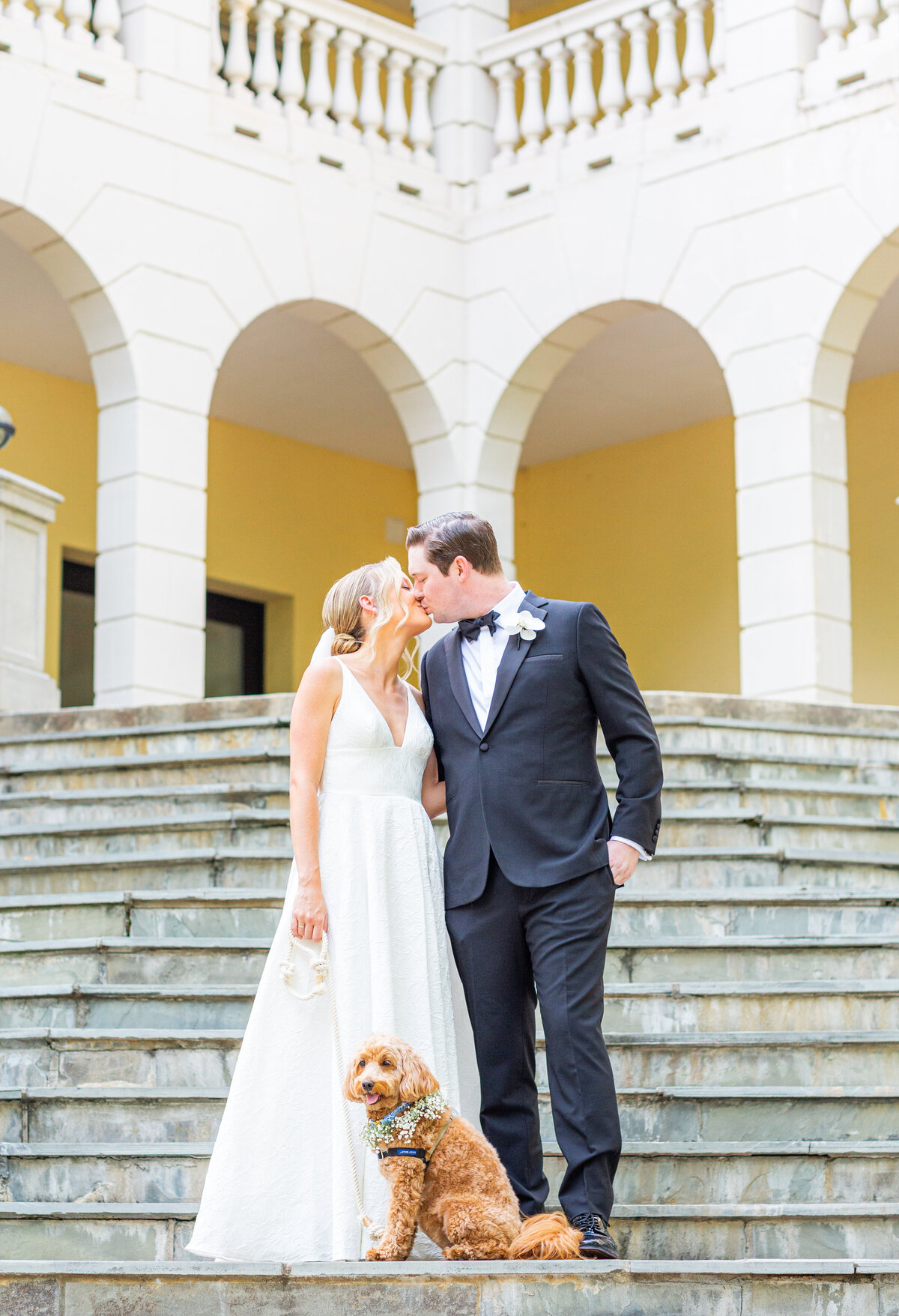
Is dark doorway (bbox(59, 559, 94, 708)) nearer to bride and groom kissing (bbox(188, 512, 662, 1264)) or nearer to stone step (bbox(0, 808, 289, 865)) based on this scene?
stone step (bbox(0, 808, 289, 865))

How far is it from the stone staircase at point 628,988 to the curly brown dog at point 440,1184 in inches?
7.3

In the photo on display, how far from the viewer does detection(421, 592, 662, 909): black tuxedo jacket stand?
12.6ft

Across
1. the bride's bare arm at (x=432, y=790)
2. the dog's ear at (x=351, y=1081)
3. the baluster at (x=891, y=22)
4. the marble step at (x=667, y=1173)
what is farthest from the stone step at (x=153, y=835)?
the baluster at (x=891, y=22)

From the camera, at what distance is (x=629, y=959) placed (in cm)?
536

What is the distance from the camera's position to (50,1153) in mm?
4426

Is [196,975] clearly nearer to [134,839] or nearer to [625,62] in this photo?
[134,839]

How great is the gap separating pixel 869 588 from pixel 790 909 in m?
7.81

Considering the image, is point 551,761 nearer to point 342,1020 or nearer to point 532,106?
point 342,1020

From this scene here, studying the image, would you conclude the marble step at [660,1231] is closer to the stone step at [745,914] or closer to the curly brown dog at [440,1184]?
the curly brown dog at [440,1184]

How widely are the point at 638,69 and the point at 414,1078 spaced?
8755 millimetres

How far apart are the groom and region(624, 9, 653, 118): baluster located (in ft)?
25.0

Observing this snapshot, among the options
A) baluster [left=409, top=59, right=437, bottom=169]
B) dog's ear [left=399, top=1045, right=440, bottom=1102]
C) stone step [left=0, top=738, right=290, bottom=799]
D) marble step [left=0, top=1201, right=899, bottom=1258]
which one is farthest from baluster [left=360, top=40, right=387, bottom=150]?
dog's ear [left=399, top=1045, right=440, bottom=1102]

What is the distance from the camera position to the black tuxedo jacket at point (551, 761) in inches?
151

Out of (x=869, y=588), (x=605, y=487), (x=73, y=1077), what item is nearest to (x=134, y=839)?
(x=73, y=1077)
